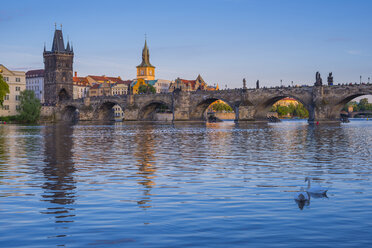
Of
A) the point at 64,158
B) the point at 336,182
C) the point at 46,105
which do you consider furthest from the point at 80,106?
the point at 336,182

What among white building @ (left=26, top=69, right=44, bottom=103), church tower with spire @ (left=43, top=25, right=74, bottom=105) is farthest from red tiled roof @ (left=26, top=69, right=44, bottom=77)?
church tower with spire @ (left=43, top=25, right=74, bottom=105)

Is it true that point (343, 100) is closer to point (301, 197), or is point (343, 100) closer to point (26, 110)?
point (26, 110)

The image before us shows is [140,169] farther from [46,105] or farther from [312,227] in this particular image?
[46,105]

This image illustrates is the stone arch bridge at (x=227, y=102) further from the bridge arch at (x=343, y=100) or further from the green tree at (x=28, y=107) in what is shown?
the green tree at (x=28, y=107)

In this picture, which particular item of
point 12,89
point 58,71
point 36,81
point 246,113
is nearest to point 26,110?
point 12,89

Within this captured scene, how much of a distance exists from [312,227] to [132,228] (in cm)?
342

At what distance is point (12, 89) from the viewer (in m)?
116

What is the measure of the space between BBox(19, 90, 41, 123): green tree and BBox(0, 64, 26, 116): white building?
1044cm

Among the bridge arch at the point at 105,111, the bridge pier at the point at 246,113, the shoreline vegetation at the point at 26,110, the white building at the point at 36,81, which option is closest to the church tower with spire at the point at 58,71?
the bridge arch at the point at 105,111

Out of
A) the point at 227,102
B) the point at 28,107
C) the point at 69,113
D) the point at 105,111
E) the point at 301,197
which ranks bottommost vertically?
the point at 301,197

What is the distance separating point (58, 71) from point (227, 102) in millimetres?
68137

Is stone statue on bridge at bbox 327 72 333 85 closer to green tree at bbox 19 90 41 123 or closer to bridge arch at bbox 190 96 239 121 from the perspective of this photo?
bridge arch at bbox 190 96 239 121

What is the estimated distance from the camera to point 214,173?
59.0 feet

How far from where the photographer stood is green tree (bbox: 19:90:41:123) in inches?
4040
